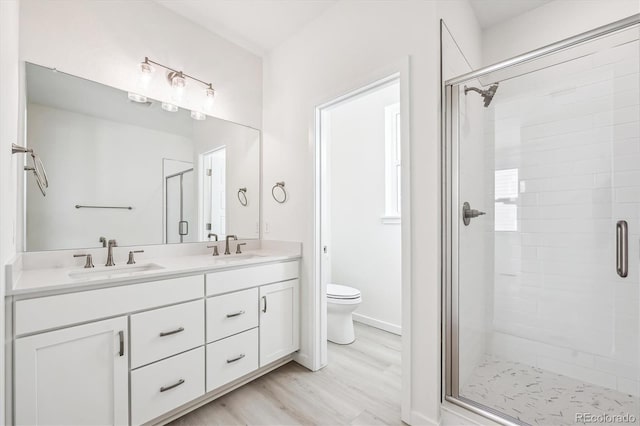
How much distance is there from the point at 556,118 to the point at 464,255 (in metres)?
1.05

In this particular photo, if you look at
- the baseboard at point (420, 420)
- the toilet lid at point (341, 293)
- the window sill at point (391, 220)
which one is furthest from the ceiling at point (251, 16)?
the baseboard at point (420, 420)

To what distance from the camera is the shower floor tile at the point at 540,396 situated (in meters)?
1.47

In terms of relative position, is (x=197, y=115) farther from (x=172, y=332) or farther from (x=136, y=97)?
(x=172, y=332)

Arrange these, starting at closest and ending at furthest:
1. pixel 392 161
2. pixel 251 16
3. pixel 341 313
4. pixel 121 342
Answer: pixel 121 342
pixel 251 16
pixel 341 313
pixel 392 161

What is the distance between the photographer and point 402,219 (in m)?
1.61

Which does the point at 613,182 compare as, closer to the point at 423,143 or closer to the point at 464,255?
the point at 464,255

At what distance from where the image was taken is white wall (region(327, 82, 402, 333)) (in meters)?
→ 2.81

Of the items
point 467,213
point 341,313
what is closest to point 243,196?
point 341,313

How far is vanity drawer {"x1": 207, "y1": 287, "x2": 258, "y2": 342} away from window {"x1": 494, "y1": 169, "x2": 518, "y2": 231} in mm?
1729

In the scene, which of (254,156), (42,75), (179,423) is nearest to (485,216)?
(254,156)

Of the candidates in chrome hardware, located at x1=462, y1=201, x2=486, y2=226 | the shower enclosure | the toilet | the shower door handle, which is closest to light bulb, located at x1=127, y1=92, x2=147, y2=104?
the shower enclosure

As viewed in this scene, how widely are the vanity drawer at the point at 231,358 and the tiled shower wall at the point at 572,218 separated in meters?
1.63

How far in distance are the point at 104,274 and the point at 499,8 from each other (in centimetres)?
307

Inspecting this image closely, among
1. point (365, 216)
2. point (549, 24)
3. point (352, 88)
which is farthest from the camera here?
point (365, 216)
